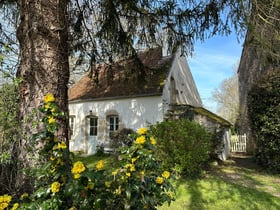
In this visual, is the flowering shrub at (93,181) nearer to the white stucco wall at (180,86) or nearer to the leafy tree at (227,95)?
the white stucco wall at (180,86)

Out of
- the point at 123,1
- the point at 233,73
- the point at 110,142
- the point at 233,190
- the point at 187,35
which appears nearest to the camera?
the point at 123,1

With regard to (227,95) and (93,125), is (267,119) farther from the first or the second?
(227,95)

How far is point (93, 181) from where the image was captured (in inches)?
64.1

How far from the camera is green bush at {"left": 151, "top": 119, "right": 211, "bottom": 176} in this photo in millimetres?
7383

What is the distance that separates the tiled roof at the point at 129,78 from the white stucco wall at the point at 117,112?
42 centimetres

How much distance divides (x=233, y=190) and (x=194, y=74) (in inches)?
486

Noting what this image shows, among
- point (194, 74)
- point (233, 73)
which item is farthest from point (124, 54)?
point (233, 73)

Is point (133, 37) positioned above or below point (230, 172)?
above

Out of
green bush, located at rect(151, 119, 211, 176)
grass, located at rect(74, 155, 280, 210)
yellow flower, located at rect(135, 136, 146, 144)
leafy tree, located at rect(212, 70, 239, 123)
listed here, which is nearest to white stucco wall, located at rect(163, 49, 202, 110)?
green bush, located at rect(151, 119, 211, 176)

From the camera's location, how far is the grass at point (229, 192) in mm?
4734

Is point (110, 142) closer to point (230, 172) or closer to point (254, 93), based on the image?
point (230, 172)

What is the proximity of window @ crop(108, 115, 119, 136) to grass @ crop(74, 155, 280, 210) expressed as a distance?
264 inches

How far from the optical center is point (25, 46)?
2697mm

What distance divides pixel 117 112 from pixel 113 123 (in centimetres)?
79
